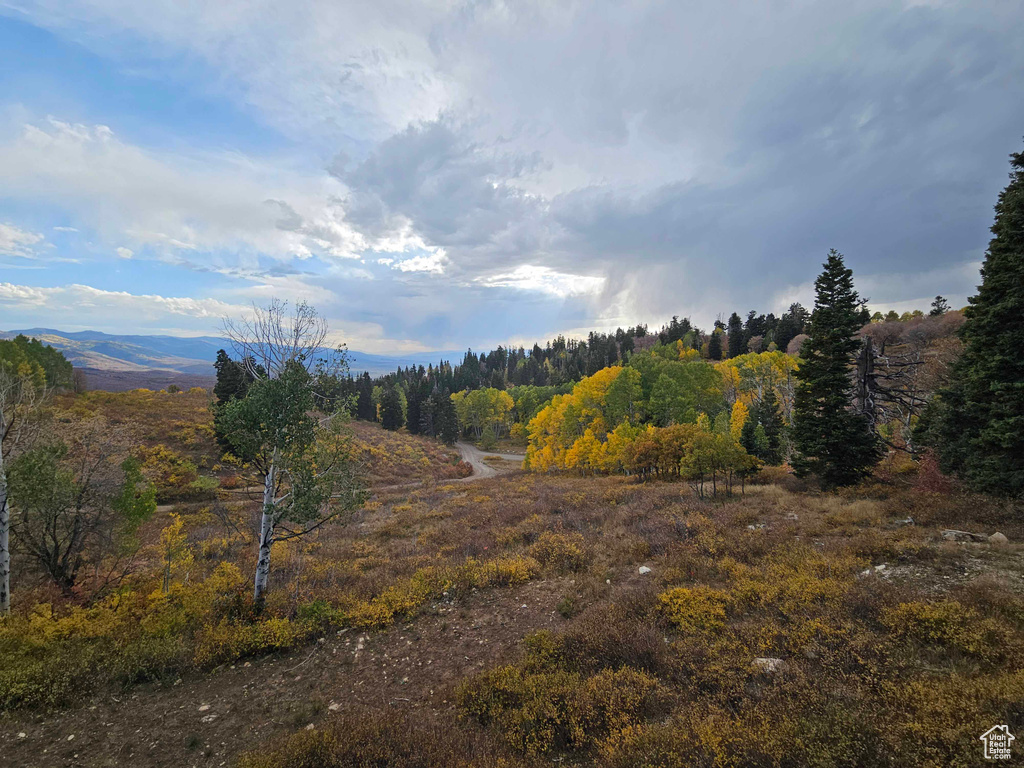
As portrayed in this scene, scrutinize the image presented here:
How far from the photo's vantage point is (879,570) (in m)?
10.8

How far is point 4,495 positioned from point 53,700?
696 centimetres

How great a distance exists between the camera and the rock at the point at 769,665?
7371 millimetres

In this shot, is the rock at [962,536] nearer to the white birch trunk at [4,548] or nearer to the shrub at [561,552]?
the shrub at [561,552]

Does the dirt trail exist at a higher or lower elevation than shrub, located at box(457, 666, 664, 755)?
lower

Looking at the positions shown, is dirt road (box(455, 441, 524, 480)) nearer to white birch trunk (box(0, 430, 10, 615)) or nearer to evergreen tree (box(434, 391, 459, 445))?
evergreen tree (box(434, 391, 459, 445))

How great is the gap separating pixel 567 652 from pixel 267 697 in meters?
7.02

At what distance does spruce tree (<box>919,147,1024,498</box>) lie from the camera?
12.8m

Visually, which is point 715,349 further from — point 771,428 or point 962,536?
point 962,536

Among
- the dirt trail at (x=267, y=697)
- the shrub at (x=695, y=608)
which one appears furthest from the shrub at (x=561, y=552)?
the shrub at (x=695, y=608)

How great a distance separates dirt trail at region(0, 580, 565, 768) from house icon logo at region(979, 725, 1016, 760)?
8.10 metres

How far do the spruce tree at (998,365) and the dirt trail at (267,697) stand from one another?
16.3 m

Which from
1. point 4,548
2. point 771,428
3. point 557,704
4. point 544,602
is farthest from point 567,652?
point 771,428

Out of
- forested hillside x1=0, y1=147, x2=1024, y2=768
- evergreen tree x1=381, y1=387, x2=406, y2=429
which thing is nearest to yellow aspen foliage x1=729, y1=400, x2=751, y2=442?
forested hillside x1=0, y1=147, x2=1024, y2=768

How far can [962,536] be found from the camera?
39.9ft
